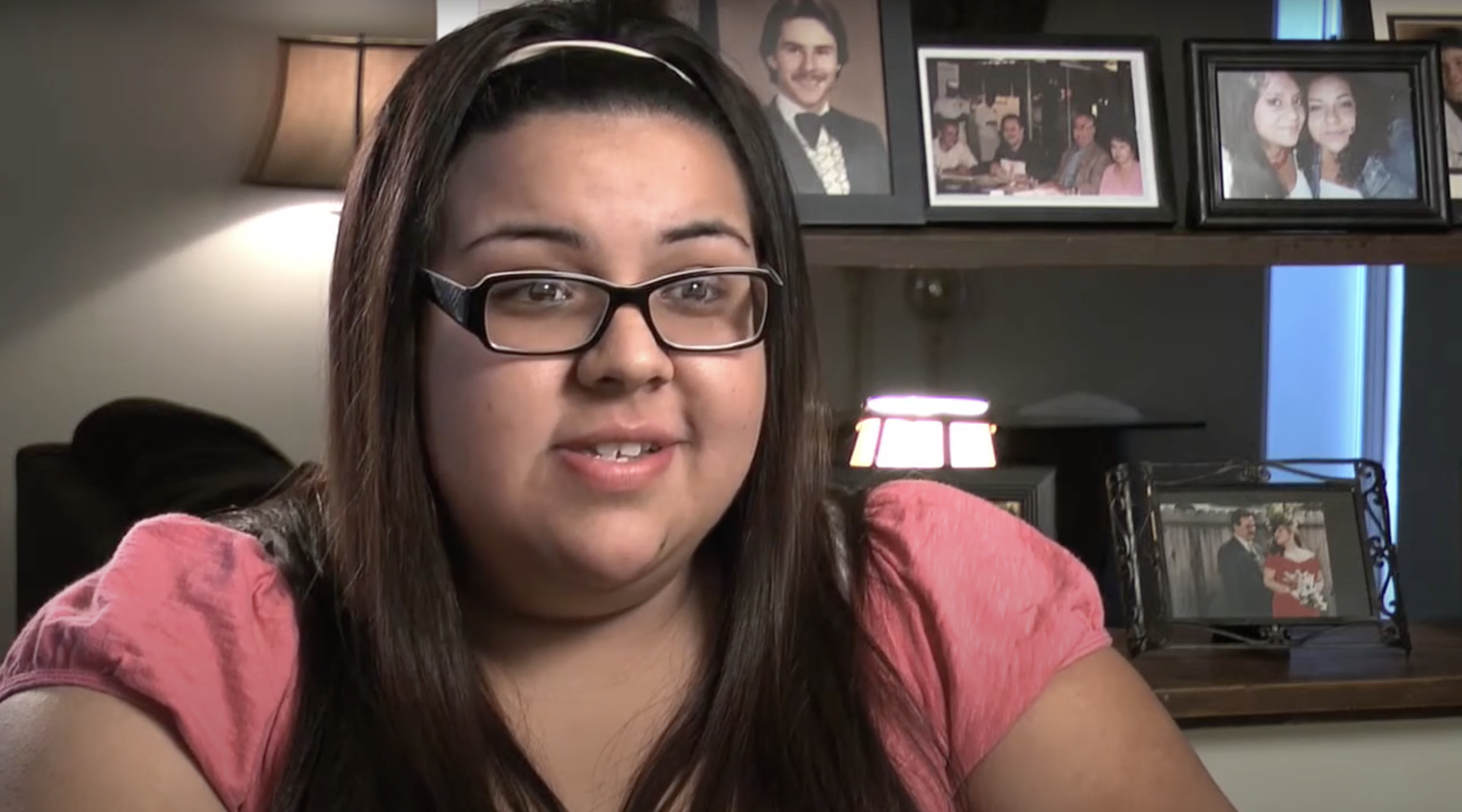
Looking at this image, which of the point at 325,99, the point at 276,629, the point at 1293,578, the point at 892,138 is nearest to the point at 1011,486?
the point at 1293,578

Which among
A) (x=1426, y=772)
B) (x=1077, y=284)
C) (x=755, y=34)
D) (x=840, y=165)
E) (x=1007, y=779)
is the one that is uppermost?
(x=755, y=34)

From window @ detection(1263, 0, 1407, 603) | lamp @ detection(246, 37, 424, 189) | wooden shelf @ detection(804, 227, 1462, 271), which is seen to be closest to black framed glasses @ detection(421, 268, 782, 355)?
wooden shelf @ detection(804, 227, 1462, 271)

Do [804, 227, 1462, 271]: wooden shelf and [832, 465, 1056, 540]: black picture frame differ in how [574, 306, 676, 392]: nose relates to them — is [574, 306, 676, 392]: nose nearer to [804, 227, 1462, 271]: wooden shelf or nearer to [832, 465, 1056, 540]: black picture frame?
[804, 227, 1462, 271]: wooden shelf

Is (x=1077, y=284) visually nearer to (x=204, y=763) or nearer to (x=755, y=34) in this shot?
(x=755, y=34)

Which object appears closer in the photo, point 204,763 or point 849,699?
point 204,763

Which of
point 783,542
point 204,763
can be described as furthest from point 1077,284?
point 204,763

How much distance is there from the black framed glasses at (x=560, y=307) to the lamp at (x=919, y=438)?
2.90 ft

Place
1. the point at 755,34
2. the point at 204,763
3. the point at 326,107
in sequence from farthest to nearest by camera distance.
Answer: the point at 326,107 < the point at 755,34 < the point at 204,763

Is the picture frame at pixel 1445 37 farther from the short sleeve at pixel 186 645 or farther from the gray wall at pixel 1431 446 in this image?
the short sleeve at pixel 186 645

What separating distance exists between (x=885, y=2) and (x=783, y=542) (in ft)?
2.35

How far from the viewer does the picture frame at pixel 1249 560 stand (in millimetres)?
1575

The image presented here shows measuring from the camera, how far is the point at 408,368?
0.96 m

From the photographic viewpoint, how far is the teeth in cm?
91

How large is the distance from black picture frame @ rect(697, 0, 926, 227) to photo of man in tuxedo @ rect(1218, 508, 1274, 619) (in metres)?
0.50
